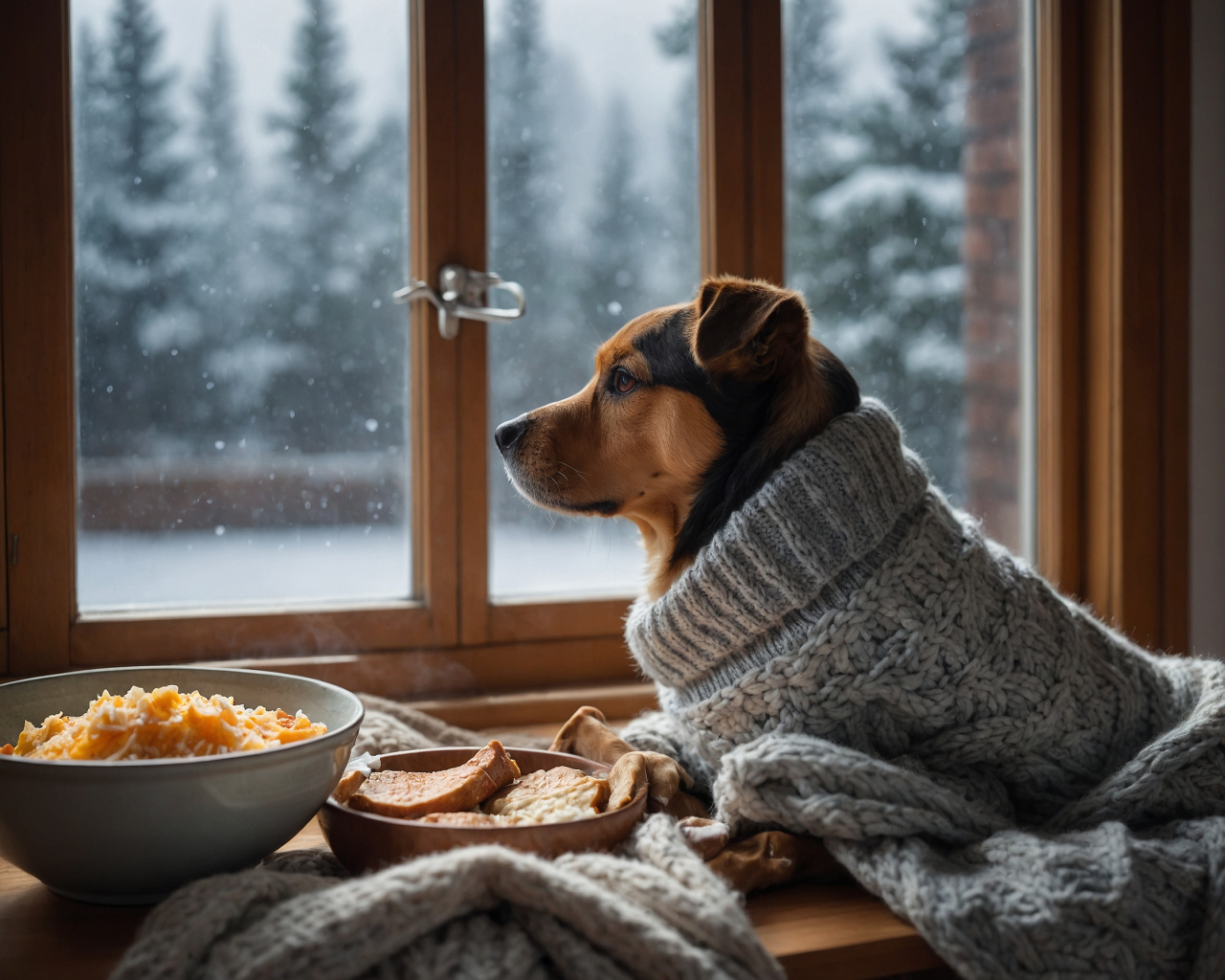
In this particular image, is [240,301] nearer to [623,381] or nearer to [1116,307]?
[623,381]

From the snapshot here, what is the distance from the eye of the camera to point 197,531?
144 centimetres

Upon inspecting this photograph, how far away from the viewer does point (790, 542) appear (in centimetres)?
95

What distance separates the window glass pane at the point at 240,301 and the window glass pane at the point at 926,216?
71 centimetres

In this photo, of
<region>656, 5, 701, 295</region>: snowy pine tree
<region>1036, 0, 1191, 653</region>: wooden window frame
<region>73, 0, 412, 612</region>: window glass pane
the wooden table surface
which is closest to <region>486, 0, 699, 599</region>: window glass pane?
<region>656, 5, 701, 295</region>: snowy pine tree

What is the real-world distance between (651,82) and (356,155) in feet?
1.65

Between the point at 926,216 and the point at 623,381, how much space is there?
0.88 meters

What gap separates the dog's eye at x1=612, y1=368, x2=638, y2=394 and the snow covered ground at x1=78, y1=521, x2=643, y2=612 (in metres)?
0.29

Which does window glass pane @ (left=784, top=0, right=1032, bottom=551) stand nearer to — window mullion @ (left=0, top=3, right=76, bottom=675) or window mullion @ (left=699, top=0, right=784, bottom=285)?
window mullion @ (left=699, top=0, right=784, bottom=285)

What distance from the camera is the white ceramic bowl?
2.39 feet

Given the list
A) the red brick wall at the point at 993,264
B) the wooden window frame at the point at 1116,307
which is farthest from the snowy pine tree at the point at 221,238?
the wooden window frame at the point at 1116,307

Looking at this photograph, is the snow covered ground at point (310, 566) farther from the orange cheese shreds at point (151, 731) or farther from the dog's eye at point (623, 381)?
the orange cheese shreds at point (151, 731)

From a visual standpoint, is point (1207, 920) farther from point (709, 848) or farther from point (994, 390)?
point (994, 390)

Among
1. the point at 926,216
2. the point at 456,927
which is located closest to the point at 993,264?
the point at 926,216

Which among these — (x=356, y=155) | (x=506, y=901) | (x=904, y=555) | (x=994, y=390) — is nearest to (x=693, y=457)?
(x=904, y=555)
